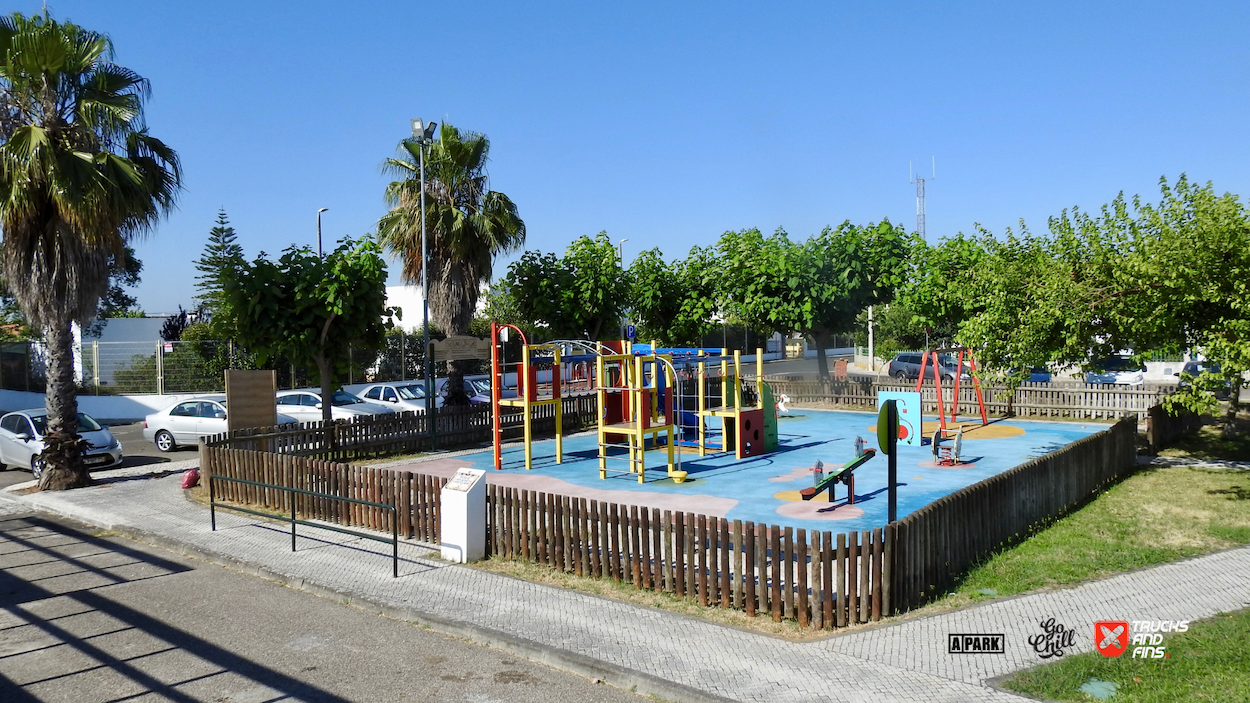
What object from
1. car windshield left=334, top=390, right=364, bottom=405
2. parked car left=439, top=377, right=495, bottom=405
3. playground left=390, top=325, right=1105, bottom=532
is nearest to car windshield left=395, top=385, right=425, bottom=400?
parked car left=439, top=377, right=495, bottom=405

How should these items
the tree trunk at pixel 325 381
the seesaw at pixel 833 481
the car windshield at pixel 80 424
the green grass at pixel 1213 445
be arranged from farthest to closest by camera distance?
Result: the tree trunk at pixel 325 381, the car windshield at pixel 80 424, the green grass at pixel 1213 445, the seesaw at pixel 833 481

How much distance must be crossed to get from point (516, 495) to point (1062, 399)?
21.5 metres

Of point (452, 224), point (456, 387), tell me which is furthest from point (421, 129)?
point (456, 387)

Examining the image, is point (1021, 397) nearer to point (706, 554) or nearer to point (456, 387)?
point (456, 387)

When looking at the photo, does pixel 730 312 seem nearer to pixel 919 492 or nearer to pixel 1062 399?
pixel 1062 399

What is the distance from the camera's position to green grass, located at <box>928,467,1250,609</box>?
377 inches

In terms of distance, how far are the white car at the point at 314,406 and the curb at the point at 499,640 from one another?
1245cm

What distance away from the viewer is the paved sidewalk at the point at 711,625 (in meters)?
6.77

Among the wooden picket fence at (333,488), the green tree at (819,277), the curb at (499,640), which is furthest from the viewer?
the green tree at (819,277)

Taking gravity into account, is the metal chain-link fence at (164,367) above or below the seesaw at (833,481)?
above

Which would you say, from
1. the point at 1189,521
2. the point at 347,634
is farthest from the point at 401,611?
the point at 1189,521

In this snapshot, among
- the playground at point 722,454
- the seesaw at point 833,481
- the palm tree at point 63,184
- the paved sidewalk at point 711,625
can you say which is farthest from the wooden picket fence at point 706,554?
the palm tree at point 63,184

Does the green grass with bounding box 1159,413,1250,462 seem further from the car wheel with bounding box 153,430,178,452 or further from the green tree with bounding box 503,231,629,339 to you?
the car wheel with bounding box 153,430,178,452

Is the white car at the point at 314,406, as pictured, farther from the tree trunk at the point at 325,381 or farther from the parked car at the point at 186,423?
the tree trunk at the point at 325,381
